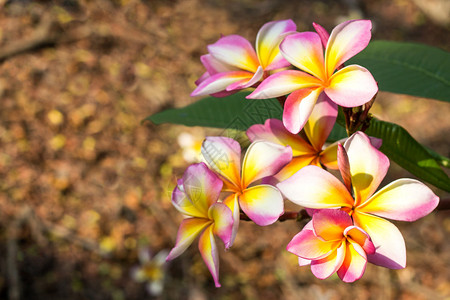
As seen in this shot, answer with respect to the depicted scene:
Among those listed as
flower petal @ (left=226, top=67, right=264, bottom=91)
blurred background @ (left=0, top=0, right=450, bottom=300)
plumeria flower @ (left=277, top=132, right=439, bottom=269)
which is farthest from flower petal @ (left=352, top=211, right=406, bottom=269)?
blurred background @ (left=0, top=0, right=450, bottom=300)

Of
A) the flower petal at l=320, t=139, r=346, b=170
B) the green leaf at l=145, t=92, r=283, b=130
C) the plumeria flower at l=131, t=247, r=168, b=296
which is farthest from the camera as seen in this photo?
the plumeria flower at l=131, t=247, r=168, b=296

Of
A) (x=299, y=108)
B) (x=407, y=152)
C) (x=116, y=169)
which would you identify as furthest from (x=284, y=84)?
(x=116, y=169)

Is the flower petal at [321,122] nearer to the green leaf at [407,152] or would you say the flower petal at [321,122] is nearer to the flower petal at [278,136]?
the flower petal at [278,136]

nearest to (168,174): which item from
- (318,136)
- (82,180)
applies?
(82,180)

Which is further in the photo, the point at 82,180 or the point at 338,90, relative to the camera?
the point at 82,180

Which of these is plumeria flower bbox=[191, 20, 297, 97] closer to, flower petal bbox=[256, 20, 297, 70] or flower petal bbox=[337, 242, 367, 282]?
flower petal bbox=[256, 20, 297, 70]

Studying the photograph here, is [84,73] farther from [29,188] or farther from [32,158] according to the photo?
[29,188]

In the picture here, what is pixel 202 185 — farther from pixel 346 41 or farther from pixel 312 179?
pixel 346 41
